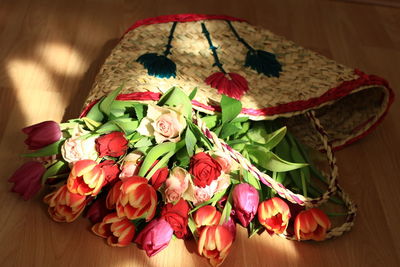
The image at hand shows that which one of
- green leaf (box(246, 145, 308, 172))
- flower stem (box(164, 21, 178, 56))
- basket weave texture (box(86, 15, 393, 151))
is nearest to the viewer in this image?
green leaf (box(246, 145, 308, 172))

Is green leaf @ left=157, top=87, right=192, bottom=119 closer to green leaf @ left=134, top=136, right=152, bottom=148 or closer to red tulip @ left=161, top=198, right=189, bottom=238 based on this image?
green leaf @ left=134, top=136, right=152, bottom=148

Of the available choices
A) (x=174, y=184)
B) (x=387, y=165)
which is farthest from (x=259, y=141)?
(x=387, y=165)

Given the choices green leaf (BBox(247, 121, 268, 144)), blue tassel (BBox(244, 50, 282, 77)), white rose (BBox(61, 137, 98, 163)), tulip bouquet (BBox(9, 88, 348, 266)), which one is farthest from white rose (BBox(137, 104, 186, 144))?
blue tassel (BBox(244, 50, 282, 77))

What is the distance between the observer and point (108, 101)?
3.68 ft

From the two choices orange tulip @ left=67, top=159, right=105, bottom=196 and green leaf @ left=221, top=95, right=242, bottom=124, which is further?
green leaf @ left=221, top=95, right=242, bottom=124

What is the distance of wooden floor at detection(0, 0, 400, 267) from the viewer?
111cm

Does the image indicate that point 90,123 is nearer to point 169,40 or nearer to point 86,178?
point 86,178

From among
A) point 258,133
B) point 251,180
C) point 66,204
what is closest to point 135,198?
point 66,204

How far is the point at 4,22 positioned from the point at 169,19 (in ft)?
1.95

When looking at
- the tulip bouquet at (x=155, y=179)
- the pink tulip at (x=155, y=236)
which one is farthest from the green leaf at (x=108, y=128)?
the pink tulip at (x=155, y=236)

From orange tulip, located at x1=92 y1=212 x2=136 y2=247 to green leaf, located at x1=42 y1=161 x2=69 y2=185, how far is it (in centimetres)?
14

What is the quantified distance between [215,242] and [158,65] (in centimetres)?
45

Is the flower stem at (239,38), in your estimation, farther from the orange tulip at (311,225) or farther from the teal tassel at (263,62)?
the orange tulip at (311,225)

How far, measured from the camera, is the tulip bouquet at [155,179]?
3.45ft
